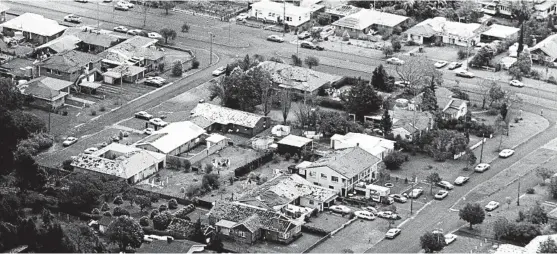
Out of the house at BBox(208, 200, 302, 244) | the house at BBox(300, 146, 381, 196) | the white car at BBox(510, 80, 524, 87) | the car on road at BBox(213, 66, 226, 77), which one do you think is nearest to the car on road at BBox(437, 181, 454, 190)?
the house at BBox(300, 146, 381, 196)

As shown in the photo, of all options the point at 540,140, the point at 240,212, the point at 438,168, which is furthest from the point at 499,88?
the point at 240,212

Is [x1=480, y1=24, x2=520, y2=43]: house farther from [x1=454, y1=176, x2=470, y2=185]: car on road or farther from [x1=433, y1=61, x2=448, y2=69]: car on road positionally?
[x1=454, y1=176, x2=470, y2=185]: car on road

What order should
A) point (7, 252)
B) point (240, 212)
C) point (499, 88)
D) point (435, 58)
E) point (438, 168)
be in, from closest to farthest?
point (7, 252) → point (240, 212) → point (438, 168) → point (499, 88) → point (435, 58)

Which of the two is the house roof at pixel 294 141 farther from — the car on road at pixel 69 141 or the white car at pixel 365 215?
the car on road at pixel 69 141

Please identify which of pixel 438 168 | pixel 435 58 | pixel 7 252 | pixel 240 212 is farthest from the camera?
pixel 435 58

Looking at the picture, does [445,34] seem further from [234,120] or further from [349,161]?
[349,161]

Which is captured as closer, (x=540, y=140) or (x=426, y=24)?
(x=540, y=140)

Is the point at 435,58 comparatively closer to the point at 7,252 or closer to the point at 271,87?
the point at 271,87

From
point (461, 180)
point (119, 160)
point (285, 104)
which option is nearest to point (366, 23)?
point (285, 104)
